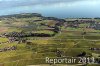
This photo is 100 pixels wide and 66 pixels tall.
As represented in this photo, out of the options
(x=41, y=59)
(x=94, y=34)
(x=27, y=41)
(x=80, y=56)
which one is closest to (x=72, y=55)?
(x=80, y=56)

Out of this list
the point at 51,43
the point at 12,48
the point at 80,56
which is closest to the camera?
Result: the point at 80,56

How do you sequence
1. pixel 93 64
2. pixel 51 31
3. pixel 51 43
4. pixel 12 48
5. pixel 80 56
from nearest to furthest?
1. pixel 93 64
2. pixel 80 56
3. pixel 12 48
4. pixel 51 43
5. pixel 51 31

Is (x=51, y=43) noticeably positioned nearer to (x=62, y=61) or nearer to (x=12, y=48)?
(x=12, y=48)

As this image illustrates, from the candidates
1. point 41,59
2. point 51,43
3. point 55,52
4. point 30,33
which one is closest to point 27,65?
point 41,59

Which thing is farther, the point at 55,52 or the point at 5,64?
the point at 55,52

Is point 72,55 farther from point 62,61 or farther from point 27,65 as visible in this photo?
point 27,65

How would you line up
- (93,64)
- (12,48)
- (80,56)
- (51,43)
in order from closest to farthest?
(93,64) → (80,56) → (12,48) → (51,43)

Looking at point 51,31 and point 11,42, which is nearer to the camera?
point 11,42

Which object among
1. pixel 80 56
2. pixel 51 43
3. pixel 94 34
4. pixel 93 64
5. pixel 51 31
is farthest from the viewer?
pixel 51 31

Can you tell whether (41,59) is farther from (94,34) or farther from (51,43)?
(94,34)
